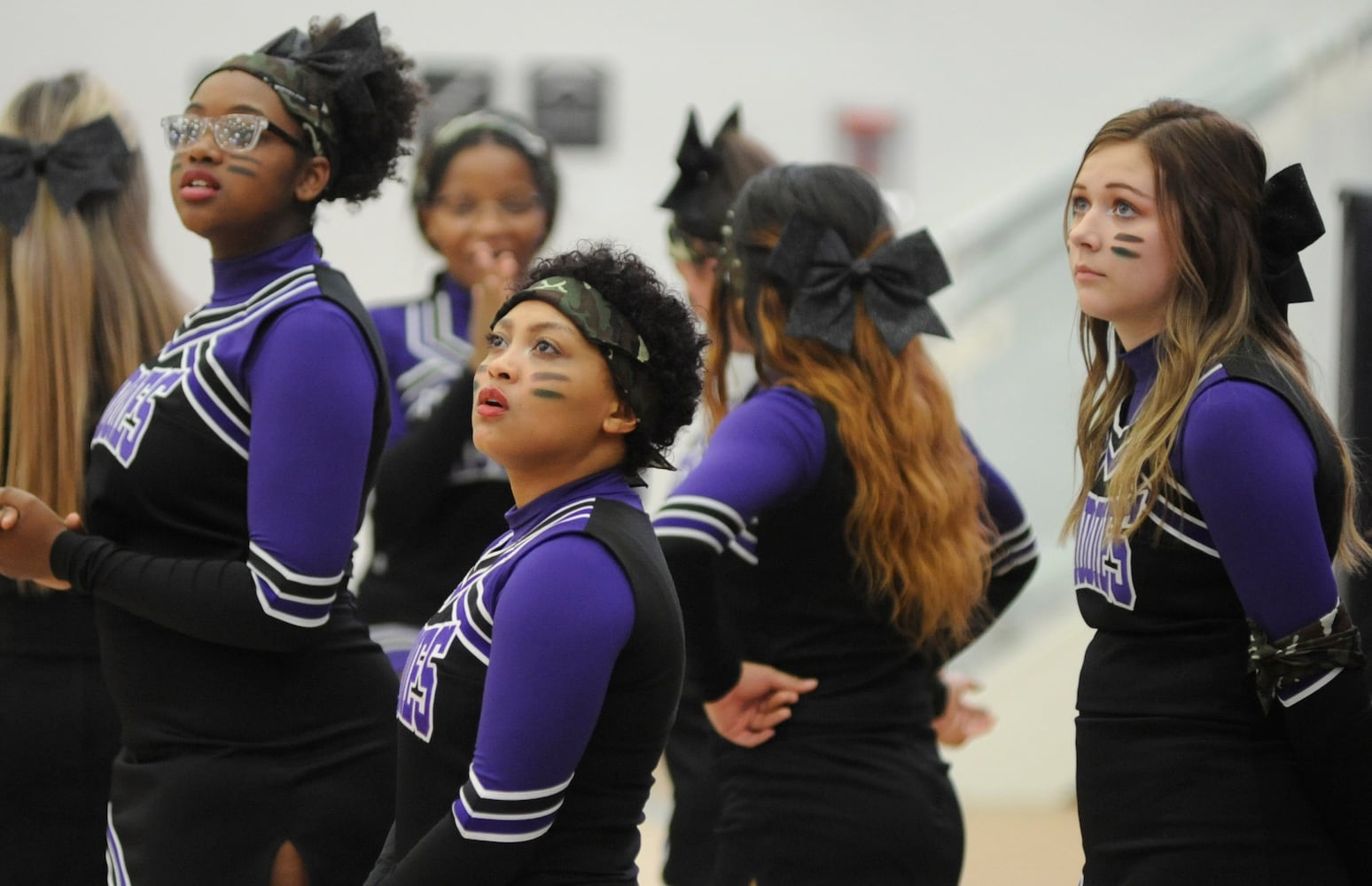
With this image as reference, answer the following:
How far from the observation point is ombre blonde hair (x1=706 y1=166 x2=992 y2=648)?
7.28 feet

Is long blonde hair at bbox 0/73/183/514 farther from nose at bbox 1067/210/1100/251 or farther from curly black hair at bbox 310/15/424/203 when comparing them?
nose at bbox 1067/210/1100/251

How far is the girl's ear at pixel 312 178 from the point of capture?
214 centimetres

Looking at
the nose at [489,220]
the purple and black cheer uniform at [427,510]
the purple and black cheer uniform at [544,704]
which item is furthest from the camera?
the nose at [489,220]

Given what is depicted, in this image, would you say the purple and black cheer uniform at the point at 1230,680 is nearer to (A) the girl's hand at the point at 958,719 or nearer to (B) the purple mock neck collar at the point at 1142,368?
(B) the purple mock neck collar at the point at 1142,368

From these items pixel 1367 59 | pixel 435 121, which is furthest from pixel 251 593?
pixel 1367 59

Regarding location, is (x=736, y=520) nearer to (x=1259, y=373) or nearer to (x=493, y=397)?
(x=493, y=397)

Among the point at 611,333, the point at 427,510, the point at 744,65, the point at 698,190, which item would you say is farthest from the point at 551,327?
the point at 744,65

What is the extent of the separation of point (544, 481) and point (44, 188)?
3.77 ft

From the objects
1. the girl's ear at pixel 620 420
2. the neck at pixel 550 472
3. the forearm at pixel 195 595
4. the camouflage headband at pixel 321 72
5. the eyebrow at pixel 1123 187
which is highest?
the camouflage headband at pixel 321 72

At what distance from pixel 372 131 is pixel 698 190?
0.92 metres

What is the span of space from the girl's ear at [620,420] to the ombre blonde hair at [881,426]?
0.57 m

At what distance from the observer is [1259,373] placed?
66.9 inches

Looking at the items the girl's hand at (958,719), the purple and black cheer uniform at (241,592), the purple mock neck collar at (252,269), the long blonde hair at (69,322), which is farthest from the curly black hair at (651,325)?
the girl's hand at (958,719)

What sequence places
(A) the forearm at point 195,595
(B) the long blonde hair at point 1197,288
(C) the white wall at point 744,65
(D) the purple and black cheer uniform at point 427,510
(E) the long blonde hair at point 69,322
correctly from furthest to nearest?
1. (C) the white wall at point 744,65
2. (D) the purple and black cheer uniform at point 427,510
3. (E) the long blonde hair at point 69,322
4. (A) the forearm at point 195,595
5. (B) the long blonde hair at point 1197,288
